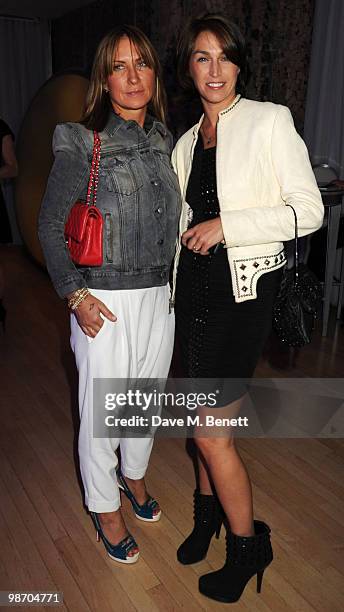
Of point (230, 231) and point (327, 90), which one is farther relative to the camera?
point (327, 90)

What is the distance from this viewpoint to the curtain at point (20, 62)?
21.0 feet

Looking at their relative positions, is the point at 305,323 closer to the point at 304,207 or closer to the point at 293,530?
the point at 304,207

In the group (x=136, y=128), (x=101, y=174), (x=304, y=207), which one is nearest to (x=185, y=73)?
(x=136, y=128)

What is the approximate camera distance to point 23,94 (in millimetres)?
6613

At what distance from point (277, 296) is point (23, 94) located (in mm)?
5995

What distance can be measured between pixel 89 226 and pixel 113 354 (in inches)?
15.3

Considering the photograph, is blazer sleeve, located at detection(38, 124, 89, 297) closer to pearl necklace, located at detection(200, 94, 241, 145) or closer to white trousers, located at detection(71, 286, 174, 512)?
white trousers, located at detection(71, 286, 174, 512)

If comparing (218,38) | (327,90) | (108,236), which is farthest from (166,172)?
(327,90)

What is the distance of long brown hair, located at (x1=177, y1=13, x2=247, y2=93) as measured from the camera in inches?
56.1

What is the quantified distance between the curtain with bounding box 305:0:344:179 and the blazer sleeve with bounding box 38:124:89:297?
11.1ft

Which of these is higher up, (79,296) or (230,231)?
(230,231)

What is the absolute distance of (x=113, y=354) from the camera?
1622mm

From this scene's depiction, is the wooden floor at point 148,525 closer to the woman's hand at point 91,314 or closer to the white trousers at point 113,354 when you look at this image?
the white trousers at point 113,354

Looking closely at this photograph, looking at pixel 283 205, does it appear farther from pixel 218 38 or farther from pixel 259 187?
pixel 218 38
